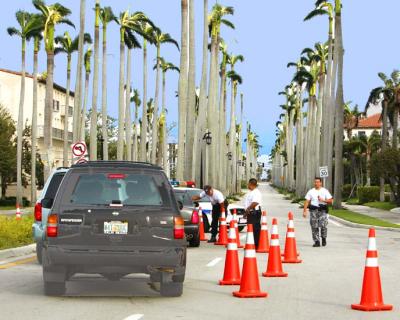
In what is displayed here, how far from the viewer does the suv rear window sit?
11.4m

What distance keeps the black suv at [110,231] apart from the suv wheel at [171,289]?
0.62ft

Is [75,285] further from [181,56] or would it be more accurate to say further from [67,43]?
[67,43]

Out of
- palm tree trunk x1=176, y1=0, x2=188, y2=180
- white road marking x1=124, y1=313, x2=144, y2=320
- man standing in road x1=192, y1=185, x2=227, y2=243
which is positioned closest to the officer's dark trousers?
man standing in road x1=192, y1=185, x2=227, y2=243

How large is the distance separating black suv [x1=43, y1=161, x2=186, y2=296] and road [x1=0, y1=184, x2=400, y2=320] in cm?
45

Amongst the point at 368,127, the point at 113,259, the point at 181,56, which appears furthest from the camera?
the point at 368,127

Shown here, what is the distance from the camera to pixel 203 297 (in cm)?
1192

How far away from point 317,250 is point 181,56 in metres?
28.8

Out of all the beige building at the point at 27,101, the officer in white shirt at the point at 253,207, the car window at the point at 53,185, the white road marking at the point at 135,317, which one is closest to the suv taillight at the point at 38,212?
the car window at the point at 53,185

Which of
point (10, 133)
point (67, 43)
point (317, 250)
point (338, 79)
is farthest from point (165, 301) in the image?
point (10, 133)

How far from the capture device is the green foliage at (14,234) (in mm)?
20531

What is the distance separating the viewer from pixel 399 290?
43.0ft

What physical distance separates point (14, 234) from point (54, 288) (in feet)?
33.4

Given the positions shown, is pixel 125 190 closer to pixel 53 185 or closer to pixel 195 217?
pixel 53 185

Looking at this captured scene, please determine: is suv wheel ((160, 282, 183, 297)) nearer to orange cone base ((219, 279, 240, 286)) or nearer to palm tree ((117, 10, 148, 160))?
orange cone base ((219, 279, 240, 286))
